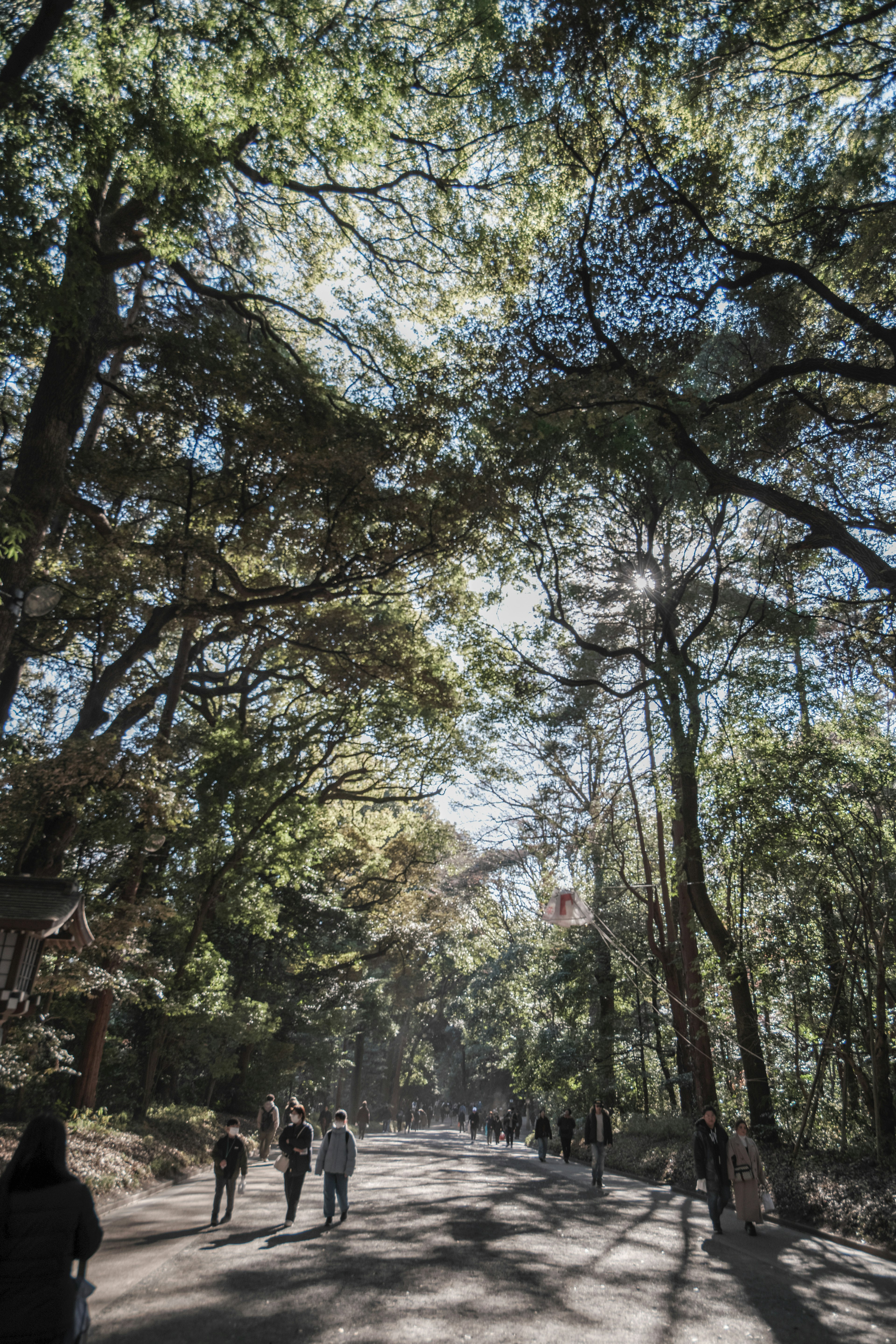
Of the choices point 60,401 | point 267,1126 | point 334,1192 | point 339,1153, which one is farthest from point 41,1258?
point 267,1126

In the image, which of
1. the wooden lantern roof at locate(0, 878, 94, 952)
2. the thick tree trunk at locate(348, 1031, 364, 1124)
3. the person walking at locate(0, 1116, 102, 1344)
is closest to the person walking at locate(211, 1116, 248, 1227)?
the wooden lantern roof at locate(0, 878, 94, 952)

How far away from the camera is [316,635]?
43.0 ft

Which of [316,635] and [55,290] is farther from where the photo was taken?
[316,635]

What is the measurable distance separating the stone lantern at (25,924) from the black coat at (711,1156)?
8.62 m

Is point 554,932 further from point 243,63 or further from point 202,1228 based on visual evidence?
point 243,63

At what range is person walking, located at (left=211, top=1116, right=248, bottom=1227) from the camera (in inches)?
344

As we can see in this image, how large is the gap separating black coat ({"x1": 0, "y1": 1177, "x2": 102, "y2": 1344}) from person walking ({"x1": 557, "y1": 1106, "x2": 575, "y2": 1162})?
19.0 metres

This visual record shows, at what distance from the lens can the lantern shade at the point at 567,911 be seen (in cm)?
1399

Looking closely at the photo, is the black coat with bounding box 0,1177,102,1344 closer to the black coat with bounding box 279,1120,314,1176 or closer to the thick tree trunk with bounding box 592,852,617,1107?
the black coat with bounding box 279,1120,314,1176

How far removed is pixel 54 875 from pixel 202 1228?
5.36 m

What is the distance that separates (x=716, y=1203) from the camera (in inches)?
357

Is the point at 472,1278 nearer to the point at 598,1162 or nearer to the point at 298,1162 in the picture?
the point at 298,1162

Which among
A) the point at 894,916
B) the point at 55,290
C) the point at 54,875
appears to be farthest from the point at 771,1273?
the point at 55,290

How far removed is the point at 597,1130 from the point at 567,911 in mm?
3765
